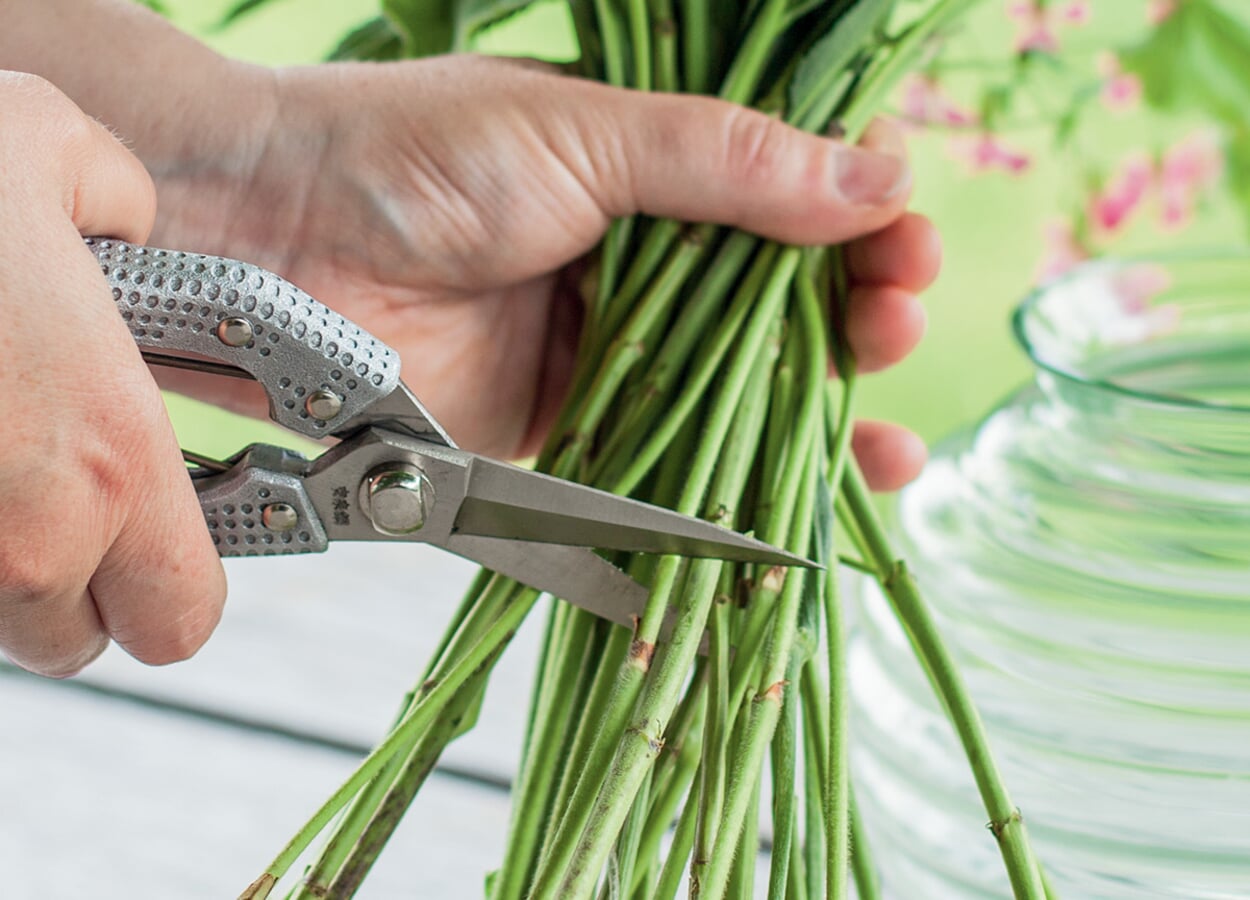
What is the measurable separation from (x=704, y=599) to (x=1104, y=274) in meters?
0.26

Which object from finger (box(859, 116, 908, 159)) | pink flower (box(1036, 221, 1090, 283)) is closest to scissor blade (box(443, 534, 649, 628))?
finger (box(859, 116, 908, 159))

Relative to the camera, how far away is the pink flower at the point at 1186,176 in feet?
3.05

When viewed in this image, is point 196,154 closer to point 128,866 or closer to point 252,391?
point 252,391

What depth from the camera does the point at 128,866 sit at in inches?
16.5

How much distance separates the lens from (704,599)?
0.29 m

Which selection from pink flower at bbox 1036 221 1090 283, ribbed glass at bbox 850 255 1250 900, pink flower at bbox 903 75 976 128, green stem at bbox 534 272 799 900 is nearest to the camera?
green stem at bbox 534 272 799 900

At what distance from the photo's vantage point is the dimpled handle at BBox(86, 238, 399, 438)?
270mm

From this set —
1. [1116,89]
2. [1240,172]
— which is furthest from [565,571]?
[1116,89]

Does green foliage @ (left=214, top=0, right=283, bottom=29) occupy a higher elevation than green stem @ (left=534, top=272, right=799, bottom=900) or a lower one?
higher

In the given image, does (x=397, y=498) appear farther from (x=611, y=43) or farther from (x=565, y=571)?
(x=611, y=43)

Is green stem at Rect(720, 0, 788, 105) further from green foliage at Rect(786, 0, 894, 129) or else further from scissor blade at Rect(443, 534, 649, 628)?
scissor blade at Rect(443, 534, 649, 628)

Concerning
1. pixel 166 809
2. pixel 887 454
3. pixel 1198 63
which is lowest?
pixel 166 809

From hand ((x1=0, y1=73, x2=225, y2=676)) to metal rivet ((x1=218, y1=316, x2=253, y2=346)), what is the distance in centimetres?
2

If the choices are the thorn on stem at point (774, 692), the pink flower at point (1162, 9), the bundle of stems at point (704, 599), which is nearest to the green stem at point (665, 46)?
the bundle of stems at point (704, 599)
